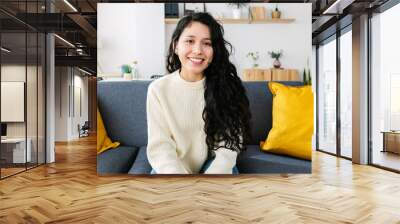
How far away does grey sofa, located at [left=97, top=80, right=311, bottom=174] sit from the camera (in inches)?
170

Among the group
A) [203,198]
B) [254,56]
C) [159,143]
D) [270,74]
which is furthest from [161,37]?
[203,198]

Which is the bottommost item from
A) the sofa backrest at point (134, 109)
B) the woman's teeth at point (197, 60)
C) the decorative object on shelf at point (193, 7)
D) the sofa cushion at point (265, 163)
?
the sofa cushion at point (265, 163)

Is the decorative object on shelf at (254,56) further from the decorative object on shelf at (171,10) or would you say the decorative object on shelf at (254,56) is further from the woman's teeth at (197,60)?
the decorative object on shelf at (171,10)

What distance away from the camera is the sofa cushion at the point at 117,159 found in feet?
14.4

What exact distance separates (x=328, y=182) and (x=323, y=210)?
1406 mm

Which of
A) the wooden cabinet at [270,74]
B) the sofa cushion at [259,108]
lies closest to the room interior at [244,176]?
the wooden cabinet at [270,74]

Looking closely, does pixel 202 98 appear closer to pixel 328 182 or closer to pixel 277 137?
pixel 277 137

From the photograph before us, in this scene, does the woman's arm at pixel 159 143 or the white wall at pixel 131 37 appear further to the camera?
the white wall at pixel 131 37

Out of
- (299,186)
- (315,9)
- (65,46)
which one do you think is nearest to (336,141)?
(315,9)

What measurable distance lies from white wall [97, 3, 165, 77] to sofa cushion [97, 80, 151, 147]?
7.0 inches

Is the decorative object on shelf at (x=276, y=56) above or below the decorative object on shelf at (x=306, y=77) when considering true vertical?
above

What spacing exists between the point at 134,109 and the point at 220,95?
95 centimetres

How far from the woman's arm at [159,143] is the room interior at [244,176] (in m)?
0.23

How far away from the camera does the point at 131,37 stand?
4.45 metres
